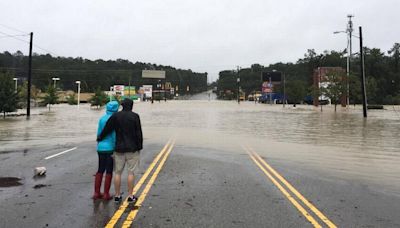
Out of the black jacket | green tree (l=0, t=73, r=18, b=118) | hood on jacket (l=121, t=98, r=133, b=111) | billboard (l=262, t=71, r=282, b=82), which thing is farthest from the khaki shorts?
billboard (l=262, t=71, r=282, b=82)

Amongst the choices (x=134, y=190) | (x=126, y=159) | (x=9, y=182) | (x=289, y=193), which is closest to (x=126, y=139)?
(x=126, y=159)

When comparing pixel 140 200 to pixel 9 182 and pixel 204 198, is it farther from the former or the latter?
pixel 9 182

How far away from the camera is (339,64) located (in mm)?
138750

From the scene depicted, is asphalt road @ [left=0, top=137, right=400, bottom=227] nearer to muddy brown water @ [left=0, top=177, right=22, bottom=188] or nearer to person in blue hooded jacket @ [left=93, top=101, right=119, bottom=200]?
muddy brown water @ [left=0, top=177, right=22, bottom=188]

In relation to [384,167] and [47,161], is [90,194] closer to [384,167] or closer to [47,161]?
[47,161]

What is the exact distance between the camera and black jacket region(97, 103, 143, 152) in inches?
300

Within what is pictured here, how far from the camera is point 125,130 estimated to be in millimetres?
7641

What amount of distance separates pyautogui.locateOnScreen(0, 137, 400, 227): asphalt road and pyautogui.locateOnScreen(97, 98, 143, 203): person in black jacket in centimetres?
43

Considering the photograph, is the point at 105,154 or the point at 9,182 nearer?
the point at 105,154

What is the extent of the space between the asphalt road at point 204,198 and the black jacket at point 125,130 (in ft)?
3.16

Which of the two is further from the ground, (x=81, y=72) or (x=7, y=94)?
(x=81, y=72)

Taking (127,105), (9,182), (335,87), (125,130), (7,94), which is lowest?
(9,182)

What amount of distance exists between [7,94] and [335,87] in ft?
126

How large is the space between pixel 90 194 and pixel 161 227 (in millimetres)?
2606
